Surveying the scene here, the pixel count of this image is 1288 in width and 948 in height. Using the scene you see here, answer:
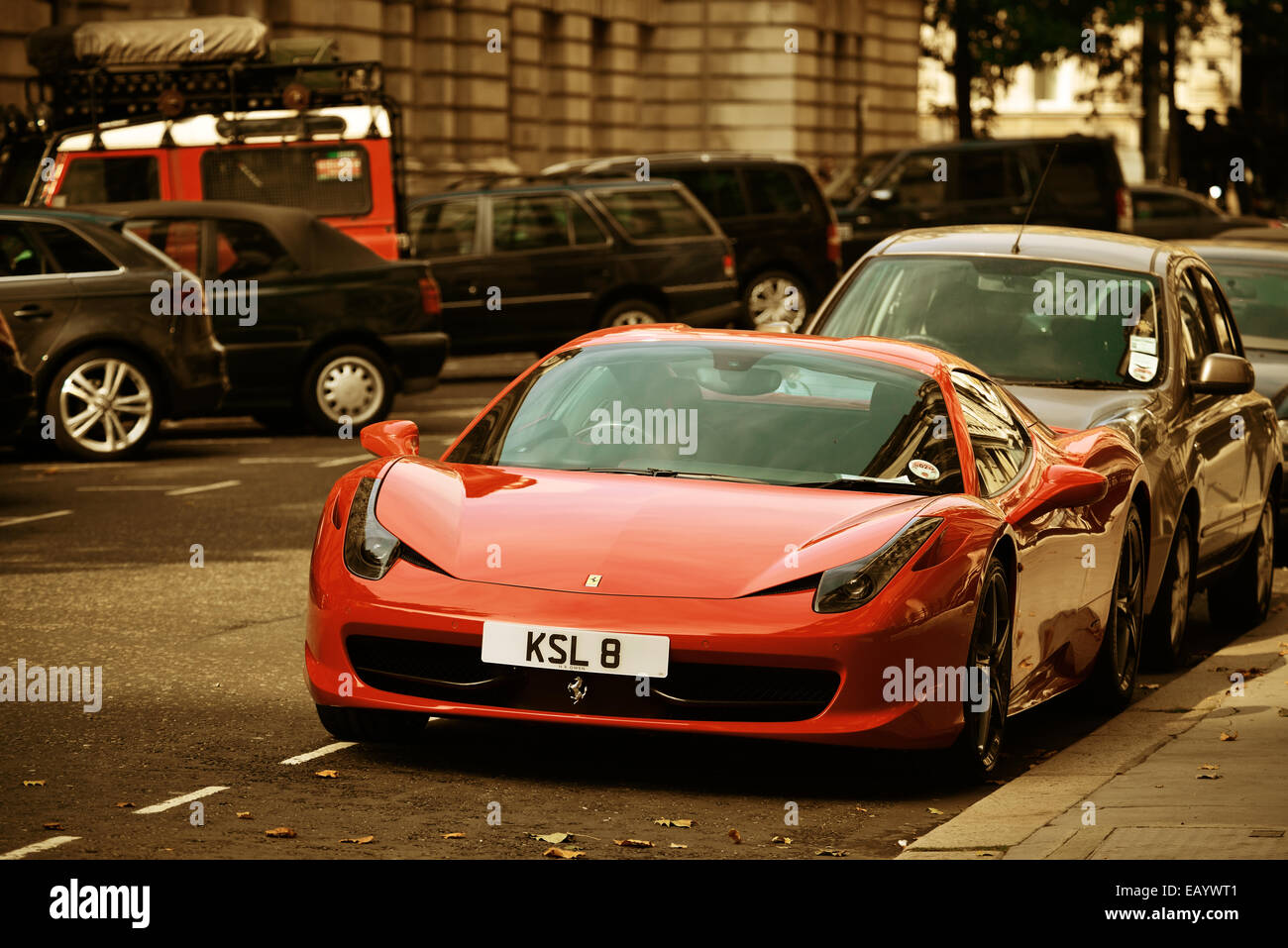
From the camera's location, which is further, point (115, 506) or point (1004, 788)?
point (115, 506)

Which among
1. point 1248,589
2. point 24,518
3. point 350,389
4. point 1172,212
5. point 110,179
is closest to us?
point 1248,589

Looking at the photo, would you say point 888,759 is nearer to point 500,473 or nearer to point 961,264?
point 500,473

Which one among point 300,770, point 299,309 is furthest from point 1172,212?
point 300,770

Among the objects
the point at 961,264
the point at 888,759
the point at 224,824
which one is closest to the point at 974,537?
the point at 888,759

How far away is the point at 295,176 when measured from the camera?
830 inches

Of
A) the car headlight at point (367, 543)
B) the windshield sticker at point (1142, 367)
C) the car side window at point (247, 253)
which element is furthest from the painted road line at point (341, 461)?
the car headlight at point (367, 543)

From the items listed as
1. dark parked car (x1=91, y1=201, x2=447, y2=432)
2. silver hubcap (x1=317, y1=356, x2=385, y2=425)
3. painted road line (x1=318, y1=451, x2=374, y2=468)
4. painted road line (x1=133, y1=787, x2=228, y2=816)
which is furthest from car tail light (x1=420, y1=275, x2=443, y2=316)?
painted road line (x1=133, y1=787, x2=228, y2=816)

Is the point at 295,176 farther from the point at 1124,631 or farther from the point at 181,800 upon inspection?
the point at 181,800

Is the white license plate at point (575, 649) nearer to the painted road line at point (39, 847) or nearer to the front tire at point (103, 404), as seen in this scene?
the painted road line at point (39, 847)

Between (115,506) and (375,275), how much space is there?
17.1 ft

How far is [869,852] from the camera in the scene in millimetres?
5777

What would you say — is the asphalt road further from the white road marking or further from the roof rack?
the roof rack

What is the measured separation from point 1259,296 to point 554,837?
28.8 feet

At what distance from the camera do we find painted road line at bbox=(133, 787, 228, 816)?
6.02m
